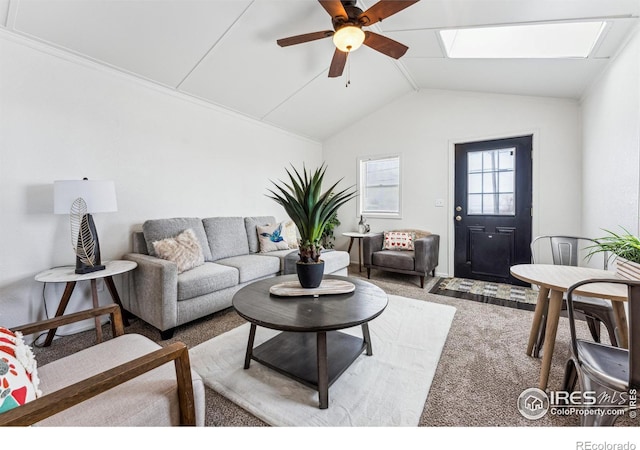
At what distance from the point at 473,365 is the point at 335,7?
2.51m

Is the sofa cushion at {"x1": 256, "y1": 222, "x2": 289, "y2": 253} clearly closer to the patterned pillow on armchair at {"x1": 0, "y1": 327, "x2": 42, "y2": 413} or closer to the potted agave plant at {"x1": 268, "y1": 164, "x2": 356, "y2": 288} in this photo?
the potted agave plant at {"x1": 268, "y1": 164, "x2": 356, "y2": 288}

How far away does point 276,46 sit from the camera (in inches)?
105

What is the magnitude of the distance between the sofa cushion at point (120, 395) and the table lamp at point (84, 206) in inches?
47.6

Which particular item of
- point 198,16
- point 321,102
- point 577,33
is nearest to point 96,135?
point 198,16

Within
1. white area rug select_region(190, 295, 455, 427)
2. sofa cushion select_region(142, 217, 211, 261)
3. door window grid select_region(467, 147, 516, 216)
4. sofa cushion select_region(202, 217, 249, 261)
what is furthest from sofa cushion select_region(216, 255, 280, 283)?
door window grid select_region(467, 147, 516, 216)

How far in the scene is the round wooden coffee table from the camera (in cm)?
137

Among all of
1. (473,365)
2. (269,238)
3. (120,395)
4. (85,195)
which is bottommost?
(473,365)

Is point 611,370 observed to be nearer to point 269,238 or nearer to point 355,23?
point 355,23

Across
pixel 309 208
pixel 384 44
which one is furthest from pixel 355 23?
pixel 309 208

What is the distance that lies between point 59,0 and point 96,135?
970mm
